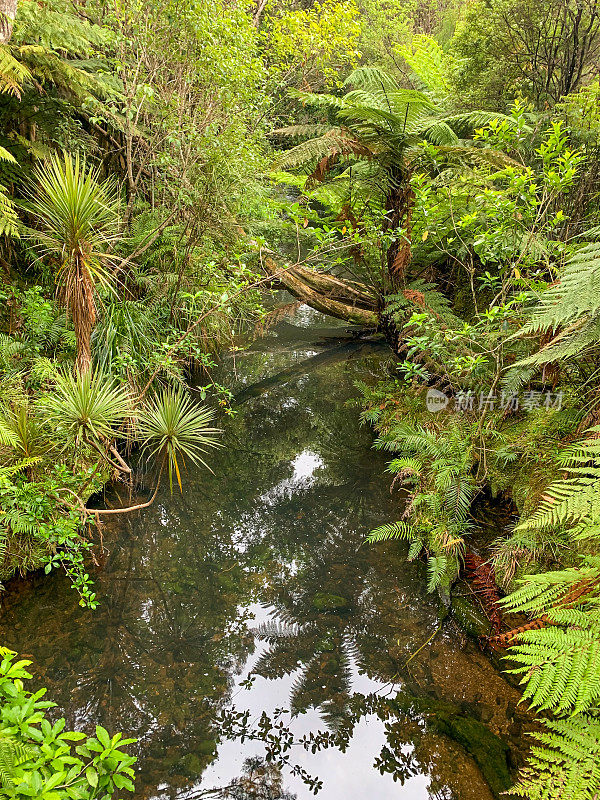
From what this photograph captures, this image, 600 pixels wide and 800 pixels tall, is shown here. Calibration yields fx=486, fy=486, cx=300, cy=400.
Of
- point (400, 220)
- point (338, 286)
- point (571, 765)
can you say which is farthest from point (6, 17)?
point (571, 765)

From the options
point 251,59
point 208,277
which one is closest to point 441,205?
point 208,277

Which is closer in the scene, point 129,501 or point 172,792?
point 172,792

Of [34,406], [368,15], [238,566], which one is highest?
[368,15]

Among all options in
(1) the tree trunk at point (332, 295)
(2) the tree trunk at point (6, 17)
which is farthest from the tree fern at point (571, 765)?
(2) the tree trunk at point (6, 17)

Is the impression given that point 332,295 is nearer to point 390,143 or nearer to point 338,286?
point 338,286

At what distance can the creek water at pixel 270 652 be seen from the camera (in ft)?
7.24

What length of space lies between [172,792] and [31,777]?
129 cm

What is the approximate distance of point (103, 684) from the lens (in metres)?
2.50

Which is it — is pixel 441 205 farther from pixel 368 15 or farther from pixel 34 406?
pixel 368 15

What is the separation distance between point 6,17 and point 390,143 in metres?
3.02

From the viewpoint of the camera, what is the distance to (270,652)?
2740mm

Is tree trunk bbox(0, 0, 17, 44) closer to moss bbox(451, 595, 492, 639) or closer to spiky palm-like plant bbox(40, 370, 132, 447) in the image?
spiky palm-like plant bbox(40, 370, 132, 447)

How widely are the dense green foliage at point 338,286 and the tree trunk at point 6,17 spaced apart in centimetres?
3

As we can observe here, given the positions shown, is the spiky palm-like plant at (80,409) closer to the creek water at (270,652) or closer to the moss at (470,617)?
the creek water at (270,652)
